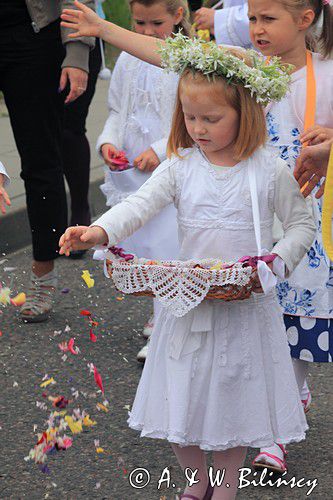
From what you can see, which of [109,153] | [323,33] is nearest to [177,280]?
[323,33]

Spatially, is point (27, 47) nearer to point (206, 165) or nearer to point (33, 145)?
point (33, 145)

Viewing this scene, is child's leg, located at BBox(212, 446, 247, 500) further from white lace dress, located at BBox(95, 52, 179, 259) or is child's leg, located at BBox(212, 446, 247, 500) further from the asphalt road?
white lace dress, located at BBox(95, 52, 179, 259)

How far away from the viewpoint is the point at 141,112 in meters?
4.84

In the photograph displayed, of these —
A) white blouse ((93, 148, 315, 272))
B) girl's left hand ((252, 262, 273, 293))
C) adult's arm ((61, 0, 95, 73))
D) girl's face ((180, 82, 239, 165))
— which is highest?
girl's face ((180, 82, 239, 165))

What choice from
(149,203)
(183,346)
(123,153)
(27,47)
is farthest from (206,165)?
(27,47)

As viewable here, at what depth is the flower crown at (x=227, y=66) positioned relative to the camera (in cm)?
327

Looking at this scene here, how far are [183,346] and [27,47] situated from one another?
7.41 feet

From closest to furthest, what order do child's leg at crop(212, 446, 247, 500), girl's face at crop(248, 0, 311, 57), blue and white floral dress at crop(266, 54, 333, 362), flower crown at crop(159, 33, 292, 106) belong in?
flower crown at crop(159, 33, 292, 106)
child's leg at crop(212, 446, 247, 500)
girl's face at crop(248, 0, 311, 57)
blue and white floral dress at crop(266, 54, 333, 362)

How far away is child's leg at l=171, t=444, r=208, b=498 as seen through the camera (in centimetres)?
346

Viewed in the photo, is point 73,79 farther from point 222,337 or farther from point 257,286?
point 257,286

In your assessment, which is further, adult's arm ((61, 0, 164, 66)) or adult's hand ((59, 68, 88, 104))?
adult's hand ((59, 68, 88, 104))

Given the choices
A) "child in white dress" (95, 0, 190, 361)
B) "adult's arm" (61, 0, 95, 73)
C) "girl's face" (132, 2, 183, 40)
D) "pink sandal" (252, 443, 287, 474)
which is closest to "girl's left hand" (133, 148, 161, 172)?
"child in white dress" (95, 0, 190, 361)

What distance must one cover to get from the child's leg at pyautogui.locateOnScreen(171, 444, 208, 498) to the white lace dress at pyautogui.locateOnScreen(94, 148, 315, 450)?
0.42 ft

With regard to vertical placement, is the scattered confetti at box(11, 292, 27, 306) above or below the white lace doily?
below
